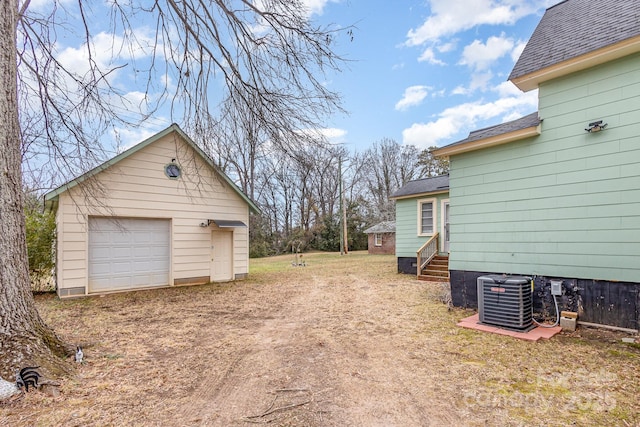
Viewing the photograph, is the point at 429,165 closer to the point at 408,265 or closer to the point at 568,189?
the point at 408,265

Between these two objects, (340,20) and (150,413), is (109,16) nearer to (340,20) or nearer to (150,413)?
(340,20)

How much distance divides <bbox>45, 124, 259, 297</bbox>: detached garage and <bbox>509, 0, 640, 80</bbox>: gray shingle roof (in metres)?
6.78

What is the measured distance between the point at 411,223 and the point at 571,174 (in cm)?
770

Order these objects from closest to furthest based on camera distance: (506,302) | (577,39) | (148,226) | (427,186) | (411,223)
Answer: (506,302) → (577,39) → (148,226) → (427,186) → (411,223)

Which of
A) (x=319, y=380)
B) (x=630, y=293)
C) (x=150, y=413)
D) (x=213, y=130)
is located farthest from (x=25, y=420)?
(x=630, y=293)

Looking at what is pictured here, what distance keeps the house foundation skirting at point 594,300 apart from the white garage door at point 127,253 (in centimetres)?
926

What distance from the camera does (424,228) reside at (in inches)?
482

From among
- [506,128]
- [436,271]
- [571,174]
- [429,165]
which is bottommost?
[436,271]

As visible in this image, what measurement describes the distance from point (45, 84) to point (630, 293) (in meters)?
8.90

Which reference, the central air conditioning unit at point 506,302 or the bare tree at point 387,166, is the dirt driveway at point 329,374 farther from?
the bare tree at point 387,166

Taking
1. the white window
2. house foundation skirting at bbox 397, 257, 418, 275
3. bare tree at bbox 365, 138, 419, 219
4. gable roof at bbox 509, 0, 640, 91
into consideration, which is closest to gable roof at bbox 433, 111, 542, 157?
gable roof at bbox 509, 0, 640, 91

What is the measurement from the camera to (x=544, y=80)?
17.6 feet

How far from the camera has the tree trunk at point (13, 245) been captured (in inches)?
123

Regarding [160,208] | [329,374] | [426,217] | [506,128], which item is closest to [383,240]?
[426,217]
